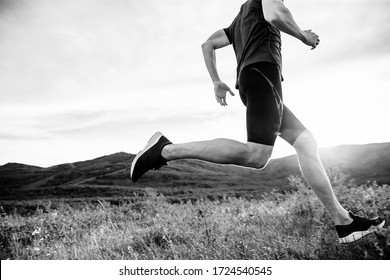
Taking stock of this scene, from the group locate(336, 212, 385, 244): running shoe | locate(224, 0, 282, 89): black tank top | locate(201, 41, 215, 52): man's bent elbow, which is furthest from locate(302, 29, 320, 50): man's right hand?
locate(336, 212, 385, 244): running shoe

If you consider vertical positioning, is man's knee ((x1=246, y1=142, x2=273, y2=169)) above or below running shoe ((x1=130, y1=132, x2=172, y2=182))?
below

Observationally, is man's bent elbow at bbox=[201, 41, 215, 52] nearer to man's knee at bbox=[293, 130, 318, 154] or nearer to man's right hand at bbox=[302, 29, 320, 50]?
man's right hand at bbox=[302, 29, 320, 50]

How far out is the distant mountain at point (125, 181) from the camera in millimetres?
14672

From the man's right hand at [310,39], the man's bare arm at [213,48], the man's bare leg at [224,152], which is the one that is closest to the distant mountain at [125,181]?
the man's bare arm at [213,48]

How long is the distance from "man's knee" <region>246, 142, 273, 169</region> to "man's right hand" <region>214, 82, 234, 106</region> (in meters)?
0.70

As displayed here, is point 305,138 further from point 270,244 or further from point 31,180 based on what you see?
point 31,180

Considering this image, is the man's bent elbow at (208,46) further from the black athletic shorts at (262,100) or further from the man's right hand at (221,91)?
the black athletic shorts at (262,100)

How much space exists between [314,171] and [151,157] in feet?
4.66

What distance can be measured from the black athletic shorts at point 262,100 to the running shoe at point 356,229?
94 cm

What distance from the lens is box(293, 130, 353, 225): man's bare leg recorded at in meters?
2.81

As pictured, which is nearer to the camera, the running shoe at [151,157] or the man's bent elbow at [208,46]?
the running shoe at [151,157]

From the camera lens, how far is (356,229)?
264 cm

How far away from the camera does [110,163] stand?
81.9 ft

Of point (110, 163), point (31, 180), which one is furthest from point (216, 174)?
point (31, 180)
